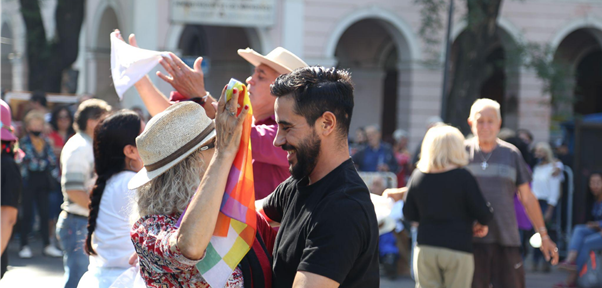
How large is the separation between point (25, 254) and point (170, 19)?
27.3 ft

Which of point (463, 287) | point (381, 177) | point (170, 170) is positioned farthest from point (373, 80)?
point (170, 170)

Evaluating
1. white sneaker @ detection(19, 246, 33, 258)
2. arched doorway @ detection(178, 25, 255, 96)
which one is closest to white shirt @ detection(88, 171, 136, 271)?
white sneaker @ detection(19, 246, 33, 258)

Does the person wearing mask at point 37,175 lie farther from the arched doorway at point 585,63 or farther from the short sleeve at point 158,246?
the arched doorway at point 585,63

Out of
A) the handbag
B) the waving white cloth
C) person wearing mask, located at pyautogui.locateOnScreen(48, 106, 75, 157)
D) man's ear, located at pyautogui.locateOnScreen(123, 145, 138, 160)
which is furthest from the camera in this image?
person wearing mask, located at pyautogui.locateOnScreen(48, 106, 75, 157)

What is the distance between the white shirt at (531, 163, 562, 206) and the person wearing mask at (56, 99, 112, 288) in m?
7.63

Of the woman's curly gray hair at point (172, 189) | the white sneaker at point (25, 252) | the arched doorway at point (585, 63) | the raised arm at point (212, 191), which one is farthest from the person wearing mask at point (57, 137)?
the arched doorway at point (585, 63)

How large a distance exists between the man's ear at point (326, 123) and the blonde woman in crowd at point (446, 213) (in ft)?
10.6

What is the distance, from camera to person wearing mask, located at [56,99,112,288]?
4748mm

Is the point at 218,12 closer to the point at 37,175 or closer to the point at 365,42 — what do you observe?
the point at 37,175

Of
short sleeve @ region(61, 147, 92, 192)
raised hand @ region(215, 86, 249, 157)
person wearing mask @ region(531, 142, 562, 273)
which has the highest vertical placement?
raised hand @ region(215, 86, 249, 157)

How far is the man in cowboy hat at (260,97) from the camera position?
344cm

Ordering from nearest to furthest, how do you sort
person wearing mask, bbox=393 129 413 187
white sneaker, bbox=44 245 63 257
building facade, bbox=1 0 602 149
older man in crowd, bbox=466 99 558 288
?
1. older man in crowd, bbox=466 99 558 288
2. white sneaker, bbox=44 245 63 257
3. person wearing mask, bbox=393 129 413 187
4. building facade, bbox=1 0 602 149

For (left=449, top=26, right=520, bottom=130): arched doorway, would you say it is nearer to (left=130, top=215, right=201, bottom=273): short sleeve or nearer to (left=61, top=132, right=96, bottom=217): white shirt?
(left=61, top=132, right=96, bottom=217): white shirt

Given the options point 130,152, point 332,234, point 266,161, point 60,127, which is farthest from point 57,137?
point 332,234
